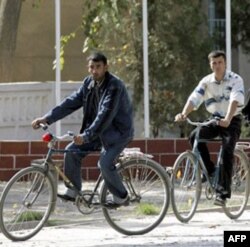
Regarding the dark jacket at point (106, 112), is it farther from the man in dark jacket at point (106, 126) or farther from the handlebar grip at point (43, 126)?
the handlebar grip at point (43, 126)

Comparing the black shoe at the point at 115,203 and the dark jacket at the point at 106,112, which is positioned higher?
the dark jacket at the point at 106,112

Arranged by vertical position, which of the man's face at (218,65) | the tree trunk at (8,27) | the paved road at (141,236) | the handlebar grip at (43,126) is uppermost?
the tree trunk at (8,27)

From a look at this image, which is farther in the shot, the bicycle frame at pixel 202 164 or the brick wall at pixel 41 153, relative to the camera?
the brick wall at pixel 41 153

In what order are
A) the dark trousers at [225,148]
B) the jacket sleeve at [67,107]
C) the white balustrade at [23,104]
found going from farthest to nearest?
1. the white balustrade at [23,104]
2. the dark trousers at [225,148]
3. the jacket sleeve at [67,107]

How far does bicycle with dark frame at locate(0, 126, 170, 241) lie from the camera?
9.27 m

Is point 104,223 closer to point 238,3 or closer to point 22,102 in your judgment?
point 22,102

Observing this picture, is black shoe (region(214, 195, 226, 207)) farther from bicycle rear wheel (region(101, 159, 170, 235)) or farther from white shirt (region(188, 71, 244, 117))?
white shirt (region(188, 71, 244, 117))

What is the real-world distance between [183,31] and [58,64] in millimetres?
2428

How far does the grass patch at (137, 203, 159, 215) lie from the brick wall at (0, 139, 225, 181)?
334 cm

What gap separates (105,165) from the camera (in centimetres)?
945

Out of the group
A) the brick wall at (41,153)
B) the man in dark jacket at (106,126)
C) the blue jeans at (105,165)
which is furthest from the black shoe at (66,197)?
the brick wall at (41,153)

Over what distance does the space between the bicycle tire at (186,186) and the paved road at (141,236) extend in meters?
0.14

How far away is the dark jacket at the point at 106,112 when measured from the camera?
9.27 metres

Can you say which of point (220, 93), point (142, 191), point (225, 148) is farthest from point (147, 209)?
point (220, 93)
